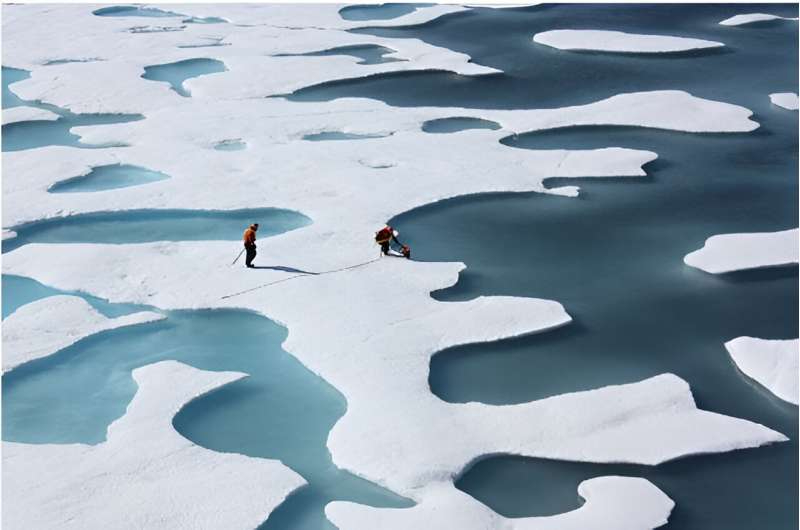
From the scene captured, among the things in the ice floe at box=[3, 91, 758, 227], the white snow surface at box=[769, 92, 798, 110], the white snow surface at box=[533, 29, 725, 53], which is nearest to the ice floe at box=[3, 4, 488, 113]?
the ice floe at box=[3, 91, 758, 227]

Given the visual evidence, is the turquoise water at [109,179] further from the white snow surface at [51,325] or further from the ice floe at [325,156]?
the white snow surface at [51,325]

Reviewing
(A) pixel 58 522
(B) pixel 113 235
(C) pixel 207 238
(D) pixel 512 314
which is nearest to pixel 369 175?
(C) pixel 207 238

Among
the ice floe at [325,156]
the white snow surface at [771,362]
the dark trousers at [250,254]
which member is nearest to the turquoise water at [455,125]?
the ice floe at [325,156]

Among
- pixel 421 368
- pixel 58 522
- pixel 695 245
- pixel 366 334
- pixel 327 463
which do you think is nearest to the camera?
pixel 58 522

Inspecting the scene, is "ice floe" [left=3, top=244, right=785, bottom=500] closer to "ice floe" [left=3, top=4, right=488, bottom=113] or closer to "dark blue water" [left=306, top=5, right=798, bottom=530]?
"dark blue water" [left=306, top=5, right=798, bottom=530]

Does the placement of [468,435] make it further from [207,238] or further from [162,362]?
[207,238]
